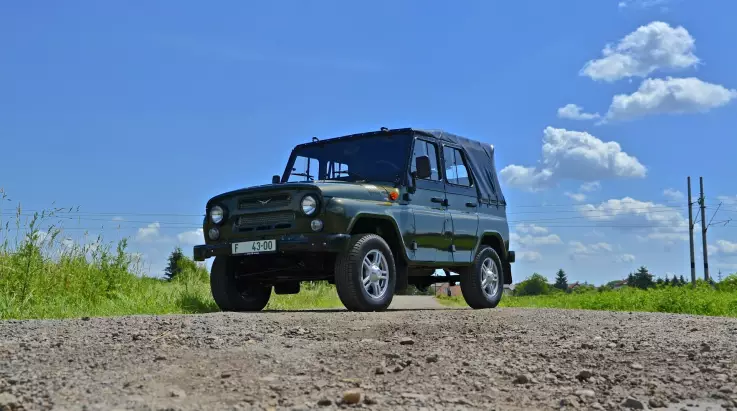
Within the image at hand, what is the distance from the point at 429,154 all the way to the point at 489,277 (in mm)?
2186

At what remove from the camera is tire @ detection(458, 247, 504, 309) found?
10234 mm

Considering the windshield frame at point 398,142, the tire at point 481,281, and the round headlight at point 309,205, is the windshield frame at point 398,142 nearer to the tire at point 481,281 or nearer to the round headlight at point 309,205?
the round headlight at point 309,205

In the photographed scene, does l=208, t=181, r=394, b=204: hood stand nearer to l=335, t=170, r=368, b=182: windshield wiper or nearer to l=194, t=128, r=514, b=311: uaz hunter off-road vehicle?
l=194, t=128, r=514, b=311: uaz hunter off-road vehicle

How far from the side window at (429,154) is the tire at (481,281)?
4.94 feet

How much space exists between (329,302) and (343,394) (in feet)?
37.9

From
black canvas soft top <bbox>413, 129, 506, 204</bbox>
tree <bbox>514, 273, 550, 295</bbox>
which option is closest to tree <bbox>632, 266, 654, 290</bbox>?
tree <bbox>514, 273, 550, 295</bbox>

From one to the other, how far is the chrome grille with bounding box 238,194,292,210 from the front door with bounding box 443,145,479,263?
245 centimetres

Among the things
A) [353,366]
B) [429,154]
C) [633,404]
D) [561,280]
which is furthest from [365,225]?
[561,280]

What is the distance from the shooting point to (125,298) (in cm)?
1009

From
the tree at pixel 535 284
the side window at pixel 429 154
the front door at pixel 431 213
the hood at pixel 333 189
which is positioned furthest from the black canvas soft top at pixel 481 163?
the tree at pixel 535 284

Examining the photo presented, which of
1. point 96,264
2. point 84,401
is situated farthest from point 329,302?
point 84,401

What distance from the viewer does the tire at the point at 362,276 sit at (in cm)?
788

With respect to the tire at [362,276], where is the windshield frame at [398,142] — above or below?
above

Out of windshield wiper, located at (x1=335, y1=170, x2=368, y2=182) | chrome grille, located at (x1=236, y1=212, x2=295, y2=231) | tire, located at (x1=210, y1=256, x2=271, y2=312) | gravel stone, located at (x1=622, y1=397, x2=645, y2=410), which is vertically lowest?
gravel stone, located at (x1=622, y1=397, x2=645, y2=410)
